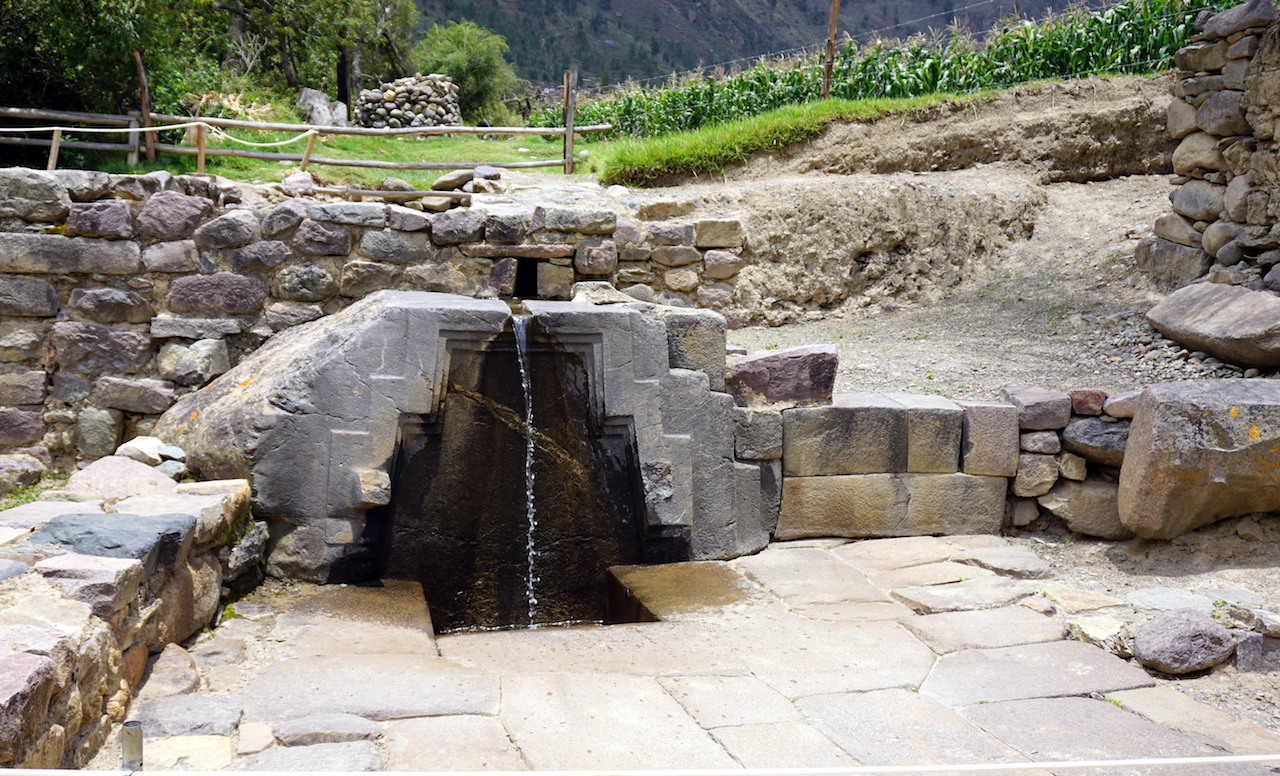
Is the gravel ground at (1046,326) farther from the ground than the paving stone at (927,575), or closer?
farther from the ground

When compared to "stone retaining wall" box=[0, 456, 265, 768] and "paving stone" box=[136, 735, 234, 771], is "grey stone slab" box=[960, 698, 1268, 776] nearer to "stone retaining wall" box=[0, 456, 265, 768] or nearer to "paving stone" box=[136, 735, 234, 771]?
"paving stone" box=[136, 735, 234, 771]

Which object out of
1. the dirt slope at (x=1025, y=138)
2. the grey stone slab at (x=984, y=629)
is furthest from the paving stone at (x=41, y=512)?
the dirt slope at (x=1025, y=138)

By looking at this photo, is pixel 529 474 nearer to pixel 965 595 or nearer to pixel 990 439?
pixel 965 595

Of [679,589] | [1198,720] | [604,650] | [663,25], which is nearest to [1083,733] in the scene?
[1198,720]

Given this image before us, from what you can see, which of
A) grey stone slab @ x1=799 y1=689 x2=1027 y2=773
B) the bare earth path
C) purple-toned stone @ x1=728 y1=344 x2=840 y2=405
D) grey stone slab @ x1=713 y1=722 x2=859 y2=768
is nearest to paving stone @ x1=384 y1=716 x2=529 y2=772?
grey stone slab @ x1=713 y1=722 x2=859 y2=768

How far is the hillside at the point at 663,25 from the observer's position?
4328cm

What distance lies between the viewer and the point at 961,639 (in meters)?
3.88

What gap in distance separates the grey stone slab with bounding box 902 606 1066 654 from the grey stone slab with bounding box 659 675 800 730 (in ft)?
2.88

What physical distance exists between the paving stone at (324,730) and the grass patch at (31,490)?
6.91ft

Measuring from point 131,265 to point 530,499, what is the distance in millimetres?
2772

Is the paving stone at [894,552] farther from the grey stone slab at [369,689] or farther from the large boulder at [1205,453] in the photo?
the grey stone slab at [369,689]

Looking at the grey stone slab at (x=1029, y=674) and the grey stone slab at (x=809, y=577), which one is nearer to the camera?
the grey stone slab at (x=1029, y=674)

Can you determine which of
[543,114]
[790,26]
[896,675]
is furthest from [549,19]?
[896,675]

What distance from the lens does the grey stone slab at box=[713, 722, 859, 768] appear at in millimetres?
2768
